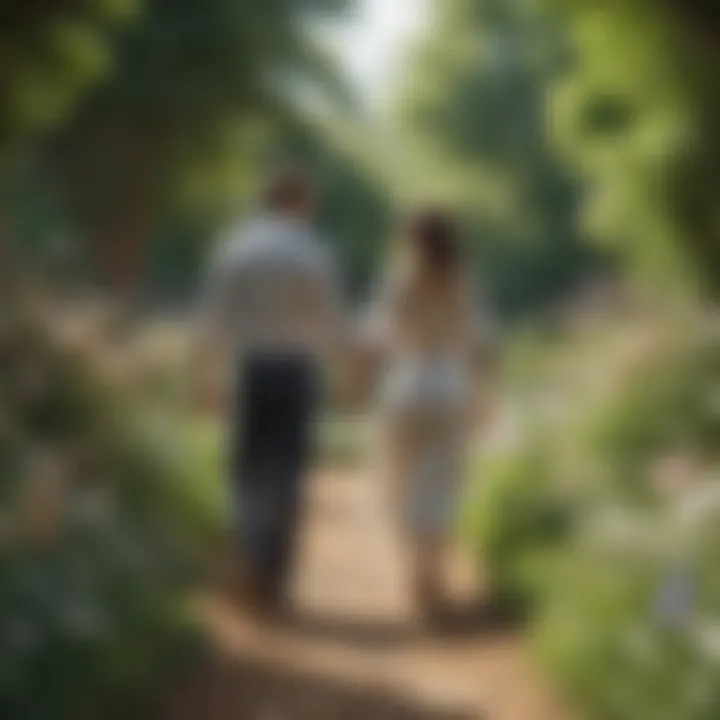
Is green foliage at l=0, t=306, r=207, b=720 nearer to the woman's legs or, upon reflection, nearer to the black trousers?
the black trousers

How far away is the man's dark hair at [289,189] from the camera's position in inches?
50.3

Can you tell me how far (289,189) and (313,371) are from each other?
17 cm

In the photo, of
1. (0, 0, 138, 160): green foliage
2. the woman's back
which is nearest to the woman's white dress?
the woman's back

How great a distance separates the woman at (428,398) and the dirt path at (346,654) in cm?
3

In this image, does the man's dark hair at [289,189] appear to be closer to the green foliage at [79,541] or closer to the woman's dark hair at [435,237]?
the woman's dark hair at [435,237]

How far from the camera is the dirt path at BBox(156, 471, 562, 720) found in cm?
132

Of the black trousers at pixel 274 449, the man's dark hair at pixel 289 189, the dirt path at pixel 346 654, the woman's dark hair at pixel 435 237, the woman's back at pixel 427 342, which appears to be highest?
the man's dark hair at pixel 289 189

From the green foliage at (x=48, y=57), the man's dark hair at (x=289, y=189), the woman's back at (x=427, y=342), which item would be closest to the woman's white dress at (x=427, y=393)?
the woman's back at (x=427, y=342)

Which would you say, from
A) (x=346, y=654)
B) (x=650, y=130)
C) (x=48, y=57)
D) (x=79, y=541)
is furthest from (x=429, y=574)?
(x=48, y=57)

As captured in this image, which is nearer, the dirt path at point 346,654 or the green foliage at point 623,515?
the green foliage at point 623,515

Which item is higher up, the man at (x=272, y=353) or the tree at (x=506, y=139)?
the tree at (x=506, y=139)

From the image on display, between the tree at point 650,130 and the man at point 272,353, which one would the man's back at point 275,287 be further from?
the tree at point 650,130

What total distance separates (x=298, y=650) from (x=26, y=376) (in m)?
0.37

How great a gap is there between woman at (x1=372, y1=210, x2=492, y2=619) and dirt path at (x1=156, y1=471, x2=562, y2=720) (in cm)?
3
